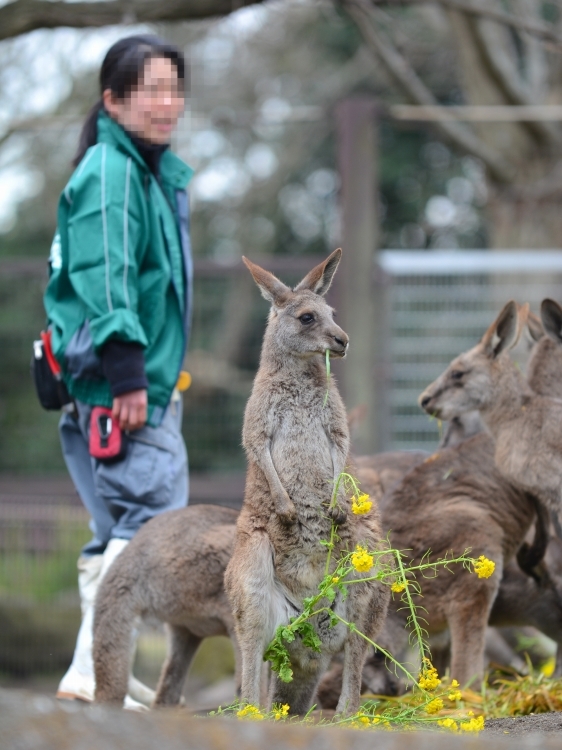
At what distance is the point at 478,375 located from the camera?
4.78 m

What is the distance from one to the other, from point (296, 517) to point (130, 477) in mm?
1256

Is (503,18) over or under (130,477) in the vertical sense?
over

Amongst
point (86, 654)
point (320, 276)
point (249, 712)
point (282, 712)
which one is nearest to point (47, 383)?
point (86, 654)

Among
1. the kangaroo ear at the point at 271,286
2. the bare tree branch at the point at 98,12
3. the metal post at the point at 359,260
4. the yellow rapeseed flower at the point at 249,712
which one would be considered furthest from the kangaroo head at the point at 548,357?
the metal post at the point at 359,260

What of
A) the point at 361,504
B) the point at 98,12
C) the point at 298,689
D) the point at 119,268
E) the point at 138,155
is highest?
the point at 98,12

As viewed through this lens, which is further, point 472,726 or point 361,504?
point 361,504

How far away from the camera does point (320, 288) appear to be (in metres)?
3.76

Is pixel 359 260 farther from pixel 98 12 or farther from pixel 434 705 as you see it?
Answer: pixel 434 705

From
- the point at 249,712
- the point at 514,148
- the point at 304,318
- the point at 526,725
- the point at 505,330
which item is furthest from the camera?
the point at 514,148

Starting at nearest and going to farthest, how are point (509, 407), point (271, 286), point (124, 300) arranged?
1. point (271, 286)
2. point (124, 300)
3. point (509, 407)

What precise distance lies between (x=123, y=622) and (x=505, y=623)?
1.82m

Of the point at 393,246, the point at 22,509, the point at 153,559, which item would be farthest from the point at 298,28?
the point at 153,559

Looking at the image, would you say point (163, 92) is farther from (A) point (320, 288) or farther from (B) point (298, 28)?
(B) point (298, 28)

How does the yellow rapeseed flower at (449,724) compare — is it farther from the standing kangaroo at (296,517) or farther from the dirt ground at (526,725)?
the standing kangaroo at (296,517)
